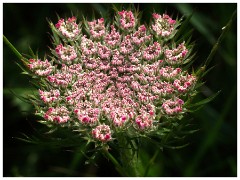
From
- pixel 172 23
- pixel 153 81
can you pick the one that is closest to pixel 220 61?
pixel 172 23

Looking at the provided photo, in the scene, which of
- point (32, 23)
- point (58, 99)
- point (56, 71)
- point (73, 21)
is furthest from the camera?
point (32, 23)

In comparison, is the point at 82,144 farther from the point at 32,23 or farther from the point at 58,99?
the point at 32,23

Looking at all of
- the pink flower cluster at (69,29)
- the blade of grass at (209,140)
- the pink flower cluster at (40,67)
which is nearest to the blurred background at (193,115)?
the blade of grass at (209,140)

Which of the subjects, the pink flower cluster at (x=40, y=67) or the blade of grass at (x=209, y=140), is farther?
the blade of grass at (x=209, y=140)

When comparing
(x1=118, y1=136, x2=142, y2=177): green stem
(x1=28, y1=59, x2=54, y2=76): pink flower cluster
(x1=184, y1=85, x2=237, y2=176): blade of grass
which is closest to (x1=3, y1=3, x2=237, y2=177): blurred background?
(x1=184, y1=85, x2=237, y2=176): blade of grass

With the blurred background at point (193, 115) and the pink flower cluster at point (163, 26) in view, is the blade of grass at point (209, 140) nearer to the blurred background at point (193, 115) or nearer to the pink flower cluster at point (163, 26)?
the blurred background at point (193, 115)

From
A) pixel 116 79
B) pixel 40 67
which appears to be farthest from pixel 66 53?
pixel 116 79

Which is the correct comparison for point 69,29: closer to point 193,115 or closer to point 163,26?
point 163,26
